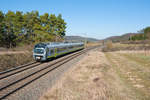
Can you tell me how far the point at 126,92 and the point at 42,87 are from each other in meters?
5.80

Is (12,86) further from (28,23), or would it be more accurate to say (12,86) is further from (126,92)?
(28,23)

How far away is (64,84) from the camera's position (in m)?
9.88

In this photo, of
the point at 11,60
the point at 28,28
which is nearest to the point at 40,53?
the point at 11,60

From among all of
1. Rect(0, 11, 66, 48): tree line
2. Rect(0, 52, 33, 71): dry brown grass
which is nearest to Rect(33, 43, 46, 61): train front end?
Rect(0, 52, 33, 71): dry brown grass

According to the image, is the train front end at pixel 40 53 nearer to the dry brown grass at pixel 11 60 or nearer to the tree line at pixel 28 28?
the dry brown grass at pixel 11 60

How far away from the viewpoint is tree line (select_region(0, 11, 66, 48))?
35200mm

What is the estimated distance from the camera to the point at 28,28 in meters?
40.8

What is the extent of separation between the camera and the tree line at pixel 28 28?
35.2 metres

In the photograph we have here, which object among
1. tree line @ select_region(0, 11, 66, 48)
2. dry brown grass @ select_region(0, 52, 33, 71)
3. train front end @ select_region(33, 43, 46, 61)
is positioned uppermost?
tree line @ select_region(0, 11, 66, 48)

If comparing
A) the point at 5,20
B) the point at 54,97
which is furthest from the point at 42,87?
the point at 5,20

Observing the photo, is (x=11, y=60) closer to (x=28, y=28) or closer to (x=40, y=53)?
(x=40, y=53)

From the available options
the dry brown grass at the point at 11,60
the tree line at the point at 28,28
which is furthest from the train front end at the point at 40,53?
the tree line at the point at 28,28

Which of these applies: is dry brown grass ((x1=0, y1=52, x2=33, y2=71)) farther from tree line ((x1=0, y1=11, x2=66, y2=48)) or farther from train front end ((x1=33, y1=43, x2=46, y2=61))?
tree line ((x1=0, y1=11, x2=66, y2=48))

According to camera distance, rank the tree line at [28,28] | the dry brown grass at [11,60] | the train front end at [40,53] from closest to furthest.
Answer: the dry brown grass at [11,60] → the train front end at [40,53] → the tree line at [28,28]
